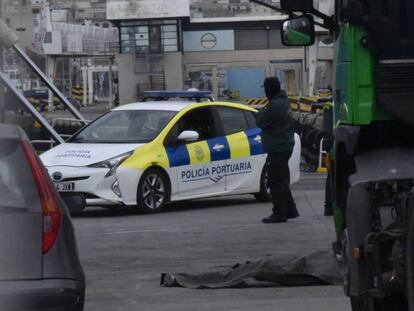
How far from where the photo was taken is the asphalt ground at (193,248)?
8.99 metres

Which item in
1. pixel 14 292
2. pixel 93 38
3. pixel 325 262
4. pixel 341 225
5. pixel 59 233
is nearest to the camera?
pixel 14 292

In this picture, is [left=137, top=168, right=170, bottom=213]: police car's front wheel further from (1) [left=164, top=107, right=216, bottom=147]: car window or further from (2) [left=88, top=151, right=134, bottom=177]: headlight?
(1) [left=164, top=107, right=216, bottom=147]: car window

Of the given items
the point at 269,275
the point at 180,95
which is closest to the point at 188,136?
the point at 180,95

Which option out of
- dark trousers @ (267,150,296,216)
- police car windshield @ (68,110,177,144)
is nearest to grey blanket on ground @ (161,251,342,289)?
dark trousers @ (267,150,296,216)

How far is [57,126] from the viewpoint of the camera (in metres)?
23.9

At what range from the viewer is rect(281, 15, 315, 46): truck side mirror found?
816 centimetres

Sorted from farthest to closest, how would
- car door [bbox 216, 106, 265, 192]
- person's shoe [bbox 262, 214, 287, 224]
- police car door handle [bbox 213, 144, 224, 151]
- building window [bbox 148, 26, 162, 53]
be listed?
building window [bbox 148, 26, 162, 53]
car door [bbox 216, 106, 265, 192]
police car door handle [bbox 213, 144, 224, 151]
person's shoe [bbox 262, 214, 287, 224]

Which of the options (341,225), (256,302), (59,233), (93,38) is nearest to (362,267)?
(341,225)

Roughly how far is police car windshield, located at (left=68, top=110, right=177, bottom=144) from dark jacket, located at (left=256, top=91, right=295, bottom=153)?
81.1 inches

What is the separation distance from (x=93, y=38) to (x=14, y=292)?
65109 mm

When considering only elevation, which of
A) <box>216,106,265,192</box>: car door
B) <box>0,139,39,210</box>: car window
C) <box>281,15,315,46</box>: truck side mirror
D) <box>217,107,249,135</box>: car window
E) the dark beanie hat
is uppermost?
<box>281,15,315,46</box>: truck side mirror

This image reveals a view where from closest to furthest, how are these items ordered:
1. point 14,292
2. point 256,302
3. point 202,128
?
point 14,292 → point 256,302 → point 202,128

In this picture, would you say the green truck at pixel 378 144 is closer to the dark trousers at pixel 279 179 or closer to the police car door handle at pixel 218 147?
the dark trousers at pixel 279 179

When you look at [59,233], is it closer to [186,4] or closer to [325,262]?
[325,262]
